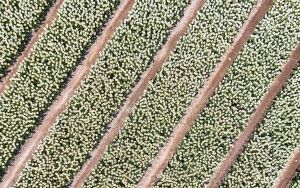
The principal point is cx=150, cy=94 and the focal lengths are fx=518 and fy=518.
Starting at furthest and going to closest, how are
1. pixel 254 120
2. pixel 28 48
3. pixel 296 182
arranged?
pixel 254 120
pixel 28 48
pixel 296 182

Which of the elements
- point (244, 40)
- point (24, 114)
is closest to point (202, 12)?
point (244, 40)

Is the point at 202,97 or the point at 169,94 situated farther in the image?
the point at 202,97

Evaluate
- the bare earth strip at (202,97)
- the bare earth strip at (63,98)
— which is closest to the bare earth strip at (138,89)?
the bare earth strip at (202,97)

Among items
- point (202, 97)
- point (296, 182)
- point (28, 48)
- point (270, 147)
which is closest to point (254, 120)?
point (270, 147)

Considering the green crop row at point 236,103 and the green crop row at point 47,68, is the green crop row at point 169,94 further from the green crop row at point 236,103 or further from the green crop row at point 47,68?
the green crop row at point 47,68

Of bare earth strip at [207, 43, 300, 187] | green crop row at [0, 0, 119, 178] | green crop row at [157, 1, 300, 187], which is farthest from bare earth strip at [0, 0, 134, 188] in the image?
bare earth strip at [207, 43, 300, 187]

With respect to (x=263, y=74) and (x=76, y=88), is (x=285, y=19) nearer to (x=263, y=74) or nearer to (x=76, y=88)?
(x=263, y=74)

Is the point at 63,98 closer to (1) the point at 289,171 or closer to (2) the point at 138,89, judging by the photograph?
(2) the point at 138,89
